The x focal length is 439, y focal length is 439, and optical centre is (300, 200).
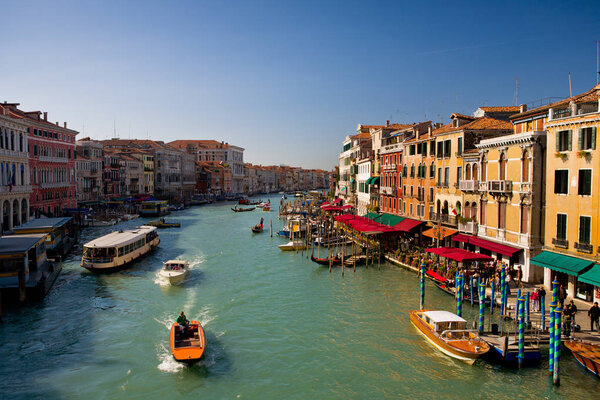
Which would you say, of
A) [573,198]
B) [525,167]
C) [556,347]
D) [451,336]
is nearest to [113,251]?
[451,336]

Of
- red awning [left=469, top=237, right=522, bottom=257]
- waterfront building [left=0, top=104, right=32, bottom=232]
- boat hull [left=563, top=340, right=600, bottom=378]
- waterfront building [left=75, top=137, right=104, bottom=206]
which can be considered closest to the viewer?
boat hull [left=563, top=340, right=600, bottom=378]

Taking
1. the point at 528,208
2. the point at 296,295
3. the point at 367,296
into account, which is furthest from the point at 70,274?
the point at 528,208

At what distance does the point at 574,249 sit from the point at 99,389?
1586 centimetres

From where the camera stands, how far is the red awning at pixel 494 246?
18422 millimetres

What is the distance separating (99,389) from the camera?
11688 mm

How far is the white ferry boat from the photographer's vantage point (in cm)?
2341

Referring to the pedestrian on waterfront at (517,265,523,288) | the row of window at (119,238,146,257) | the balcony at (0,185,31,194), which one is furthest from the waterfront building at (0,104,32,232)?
the pedestrian on waterfront at (517,265,523,288)

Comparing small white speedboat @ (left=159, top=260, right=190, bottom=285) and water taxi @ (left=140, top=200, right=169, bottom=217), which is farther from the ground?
water taxi @ (left=140, top=200, right=169, bottom=217)

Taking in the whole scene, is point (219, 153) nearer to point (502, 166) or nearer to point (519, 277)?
point (502, 166)

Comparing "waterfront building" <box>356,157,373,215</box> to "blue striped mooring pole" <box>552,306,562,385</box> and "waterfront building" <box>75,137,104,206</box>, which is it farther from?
"waterfront building" <box>75,137,104,206</box>

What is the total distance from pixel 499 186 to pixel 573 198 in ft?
13.1

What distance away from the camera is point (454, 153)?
24328 mm

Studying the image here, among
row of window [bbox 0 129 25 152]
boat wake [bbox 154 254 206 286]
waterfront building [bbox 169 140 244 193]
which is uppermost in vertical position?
waterfront building [bbox 169 140 244 193]

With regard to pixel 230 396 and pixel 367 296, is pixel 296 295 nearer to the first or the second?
pixel 367 296
